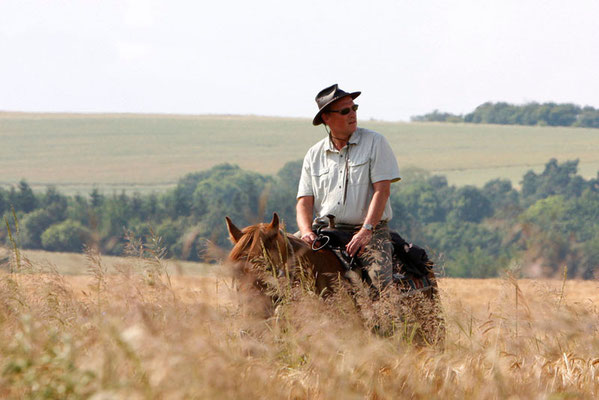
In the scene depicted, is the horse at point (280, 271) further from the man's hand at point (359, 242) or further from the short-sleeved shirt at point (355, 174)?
the short-sleeved shirt at point (355, 174)

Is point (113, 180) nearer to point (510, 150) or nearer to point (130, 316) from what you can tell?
point (510, 150)

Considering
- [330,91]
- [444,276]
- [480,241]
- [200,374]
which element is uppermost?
[330,91]

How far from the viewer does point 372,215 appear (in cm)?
725

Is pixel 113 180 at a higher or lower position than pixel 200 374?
lower

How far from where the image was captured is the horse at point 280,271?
19.3ft

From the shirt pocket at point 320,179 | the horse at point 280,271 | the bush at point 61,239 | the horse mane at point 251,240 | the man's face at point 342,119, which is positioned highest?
the man's face at point 342,119

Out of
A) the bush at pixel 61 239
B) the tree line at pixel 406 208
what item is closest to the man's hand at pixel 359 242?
the tree line at pixel 406 208

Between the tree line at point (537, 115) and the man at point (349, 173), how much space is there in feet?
446

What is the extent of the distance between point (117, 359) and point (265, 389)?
0.91 metres

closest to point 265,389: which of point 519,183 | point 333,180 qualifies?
point 333,180

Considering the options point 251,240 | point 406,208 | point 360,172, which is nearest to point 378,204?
point 360,172

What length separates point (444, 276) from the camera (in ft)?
23.1

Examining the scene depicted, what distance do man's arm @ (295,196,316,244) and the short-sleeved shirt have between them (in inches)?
5.3

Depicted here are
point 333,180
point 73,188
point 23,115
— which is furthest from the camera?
point 23,115
